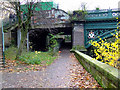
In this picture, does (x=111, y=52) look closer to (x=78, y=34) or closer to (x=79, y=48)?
(x=79, y=48)

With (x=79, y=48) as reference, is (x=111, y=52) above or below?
above

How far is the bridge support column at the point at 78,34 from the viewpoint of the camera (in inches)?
457

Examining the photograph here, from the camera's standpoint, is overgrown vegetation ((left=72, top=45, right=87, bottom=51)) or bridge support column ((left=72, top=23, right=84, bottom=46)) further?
bridge support column ((left=72, top=23, right=84, bottom=46))

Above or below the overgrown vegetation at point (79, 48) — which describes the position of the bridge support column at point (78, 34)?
above

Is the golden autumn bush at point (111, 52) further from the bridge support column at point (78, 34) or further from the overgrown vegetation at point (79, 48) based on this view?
the bridge support column at point (78, 34)

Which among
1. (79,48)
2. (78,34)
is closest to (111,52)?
(79,48)

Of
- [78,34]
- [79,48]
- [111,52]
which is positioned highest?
[78,34]

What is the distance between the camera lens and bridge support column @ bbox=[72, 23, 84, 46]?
1162 cm

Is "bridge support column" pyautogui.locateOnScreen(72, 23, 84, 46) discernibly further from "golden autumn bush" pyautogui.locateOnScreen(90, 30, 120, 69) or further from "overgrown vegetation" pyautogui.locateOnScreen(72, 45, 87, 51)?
"golden autumn bush" pyautogui.locateOnScreen(90, 30, 120, 69)

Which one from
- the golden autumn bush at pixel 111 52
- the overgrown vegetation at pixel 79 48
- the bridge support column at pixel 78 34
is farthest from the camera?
the bridge support column at pixel 78 34

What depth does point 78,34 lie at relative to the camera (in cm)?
1166

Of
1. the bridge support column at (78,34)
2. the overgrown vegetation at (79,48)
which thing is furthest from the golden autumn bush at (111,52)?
the bridge support column at (78,34)

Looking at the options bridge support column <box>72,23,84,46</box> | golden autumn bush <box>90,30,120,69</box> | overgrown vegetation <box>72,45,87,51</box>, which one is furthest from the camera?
bridge support column <box>72,23,84,46</box>

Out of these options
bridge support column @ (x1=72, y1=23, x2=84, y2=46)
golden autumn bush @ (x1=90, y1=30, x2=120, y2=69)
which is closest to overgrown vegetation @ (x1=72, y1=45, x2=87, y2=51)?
bridge support column @ (x1=72, y1=23, x2=84, y2=46)
